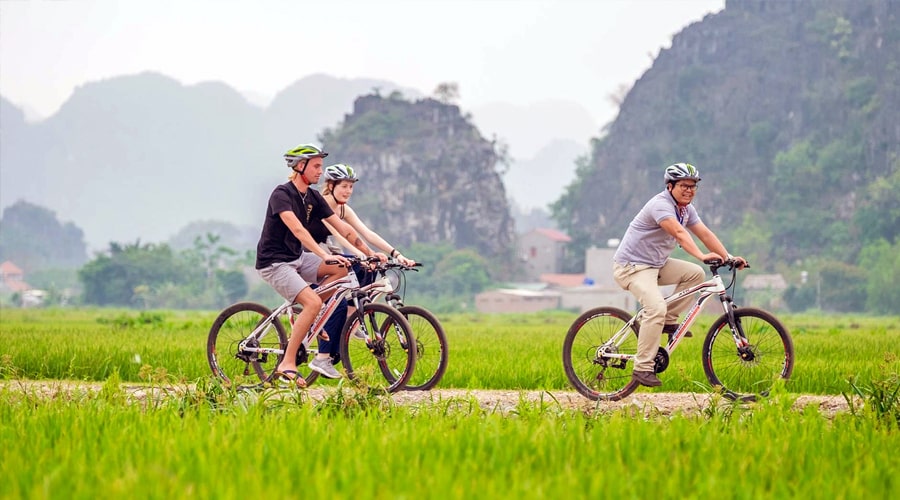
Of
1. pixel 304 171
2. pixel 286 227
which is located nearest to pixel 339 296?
pixel 286 227

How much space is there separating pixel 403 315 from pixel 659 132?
406 feet

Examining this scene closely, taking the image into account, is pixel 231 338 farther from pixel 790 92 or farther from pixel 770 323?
pixel 790 92

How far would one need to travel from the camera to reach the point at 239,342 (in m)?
9.05

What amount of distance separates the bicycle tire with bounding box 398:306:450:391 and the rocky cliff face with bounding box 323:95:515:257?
382ft

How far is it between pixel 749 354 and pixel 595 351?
3.85 ft

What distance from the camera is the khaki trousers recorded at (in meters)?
8.02

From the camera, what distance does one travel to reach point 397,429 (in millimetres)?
5039

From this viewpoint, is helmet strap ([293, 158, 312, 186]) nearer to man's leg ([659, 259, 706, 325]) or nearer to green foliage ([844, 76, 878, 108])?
man's leg ([659, 259, 706, 325])

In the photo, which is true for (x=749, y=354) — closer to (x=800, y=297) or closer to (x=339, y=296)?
(x=339, y=296)

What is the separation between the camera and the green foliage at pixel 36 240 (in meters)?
163

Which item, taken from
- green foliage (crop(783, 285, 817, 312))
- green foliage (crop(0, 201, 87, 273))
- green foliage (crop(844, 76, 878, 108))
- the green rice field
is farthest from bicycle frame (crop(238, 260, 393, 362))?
green foliage (crop(0, 201, 87, 273))

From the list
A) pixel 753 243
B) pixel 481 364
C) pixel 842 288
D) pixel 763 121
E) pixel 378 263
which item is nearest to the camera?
pixel 378 263

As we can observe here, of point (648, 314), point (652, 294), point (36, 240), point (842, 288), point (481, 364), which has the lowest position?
point (481, 364)

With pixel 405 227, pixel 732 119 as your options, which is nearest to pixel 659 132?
pixel 732 119
